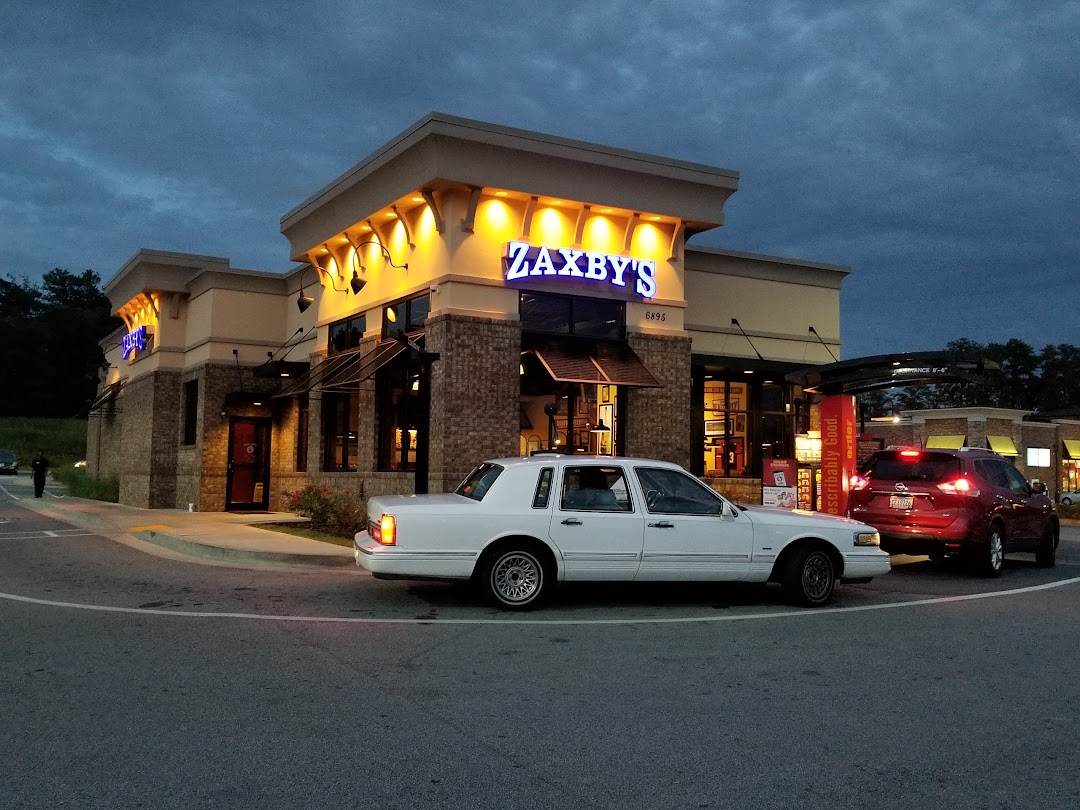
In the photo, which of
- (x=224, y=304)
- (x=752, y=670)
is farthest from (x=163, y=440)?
(x=752, y=670)

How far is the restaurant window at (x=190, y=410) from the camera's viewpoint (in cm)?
2631

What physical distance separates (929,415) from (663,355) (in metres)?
36.5

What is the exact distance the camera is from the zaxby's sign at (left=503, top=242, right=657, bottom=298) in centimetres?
1761

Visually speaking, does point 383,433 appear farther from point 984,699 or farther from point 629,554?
point 984,699

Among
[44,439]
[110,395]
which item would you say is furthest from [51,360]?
[110,395]

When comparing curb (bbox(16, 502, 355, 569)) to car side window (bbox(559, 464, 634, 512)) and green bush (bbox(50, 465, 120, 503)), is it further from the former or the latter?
green bush (bbox(50, 465, 120, 503))

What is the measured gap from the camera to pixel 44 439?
74.8 meters

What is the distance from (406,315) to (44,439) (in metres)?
66.8

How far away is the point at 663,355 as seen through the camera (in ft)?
62.9

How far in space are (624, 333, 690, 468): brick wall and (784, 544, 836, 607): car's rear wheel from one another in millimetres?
8346

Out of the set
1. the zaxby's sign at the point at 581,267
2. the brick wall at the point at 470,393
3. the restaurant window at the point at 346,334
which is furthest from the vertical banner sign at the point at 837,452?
the restaurant window at the point at 346,334

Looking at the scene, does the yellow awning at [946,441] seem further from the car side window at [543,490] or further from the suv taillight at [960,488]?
the car side window at [543,490]

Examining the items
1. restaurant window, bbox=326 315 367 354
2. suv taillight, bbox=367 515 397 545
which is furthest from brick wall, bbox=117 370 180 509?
suv taillight, bbox=367 515 397 545

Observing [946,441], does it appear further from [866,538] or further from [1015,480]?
[866,538]
